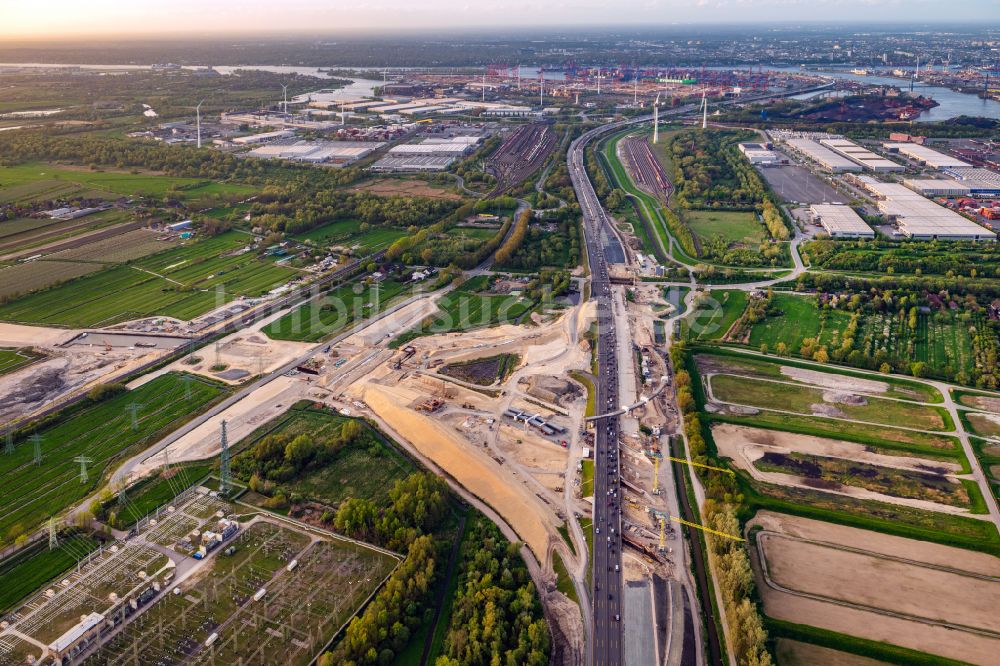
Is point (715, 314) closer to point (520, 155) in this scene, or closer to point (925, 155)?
point (520, 155)

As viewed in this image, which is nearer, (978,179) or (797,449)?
(797,449)

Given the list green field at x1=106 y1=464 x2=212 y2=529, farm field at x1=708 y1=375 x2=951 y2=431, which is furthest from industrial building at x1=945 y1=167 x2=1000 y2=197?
green field at x1=106 y1=464 x2=212 y2=529

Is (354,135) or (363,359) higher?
(354,135)

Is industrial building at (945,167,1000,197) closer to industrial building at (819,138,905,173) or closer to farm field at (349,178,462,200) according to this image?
industrial building at (819,138,905,173)

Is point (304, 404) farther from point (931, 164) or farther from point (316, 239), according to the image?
point (931, 164)

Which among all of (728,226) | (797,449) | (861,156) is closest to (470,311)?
(797,449)

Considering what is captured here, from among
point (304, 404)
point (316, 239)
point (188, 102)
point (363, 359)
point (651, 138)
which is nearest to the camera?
point (304, 404)

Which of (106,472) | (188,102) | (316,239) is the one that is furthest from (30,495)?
(188,102)
